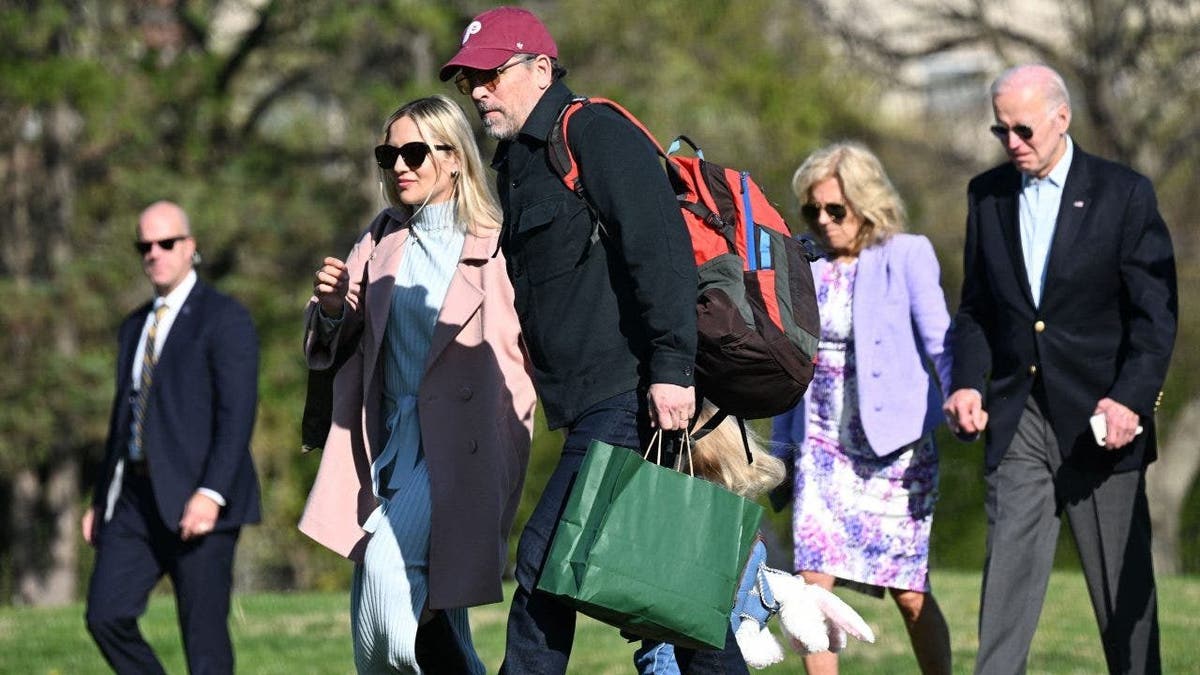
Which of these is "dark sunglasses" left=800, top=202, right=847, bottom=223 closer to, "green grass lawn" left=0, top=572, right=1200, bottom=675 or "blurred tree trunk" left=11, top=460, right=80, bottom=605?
"green grass lawn" left=0, top=572, right=1200, bottom=675

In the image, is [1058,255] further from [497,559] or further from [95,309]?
[95,309]

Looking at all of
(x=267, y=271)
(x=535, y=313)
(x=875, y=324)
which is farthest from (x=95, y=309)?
(x=535, y=313)

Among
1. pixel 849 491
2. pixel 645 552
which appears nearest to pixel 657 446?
pixel 645 552

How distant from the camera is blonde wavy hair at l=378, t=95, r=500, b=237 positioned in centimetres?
548

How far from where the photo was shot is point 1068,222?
584 cm

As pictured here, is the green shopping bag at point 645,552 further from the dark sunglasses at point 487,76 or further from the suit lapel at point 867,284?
the suit lapel at point 867,284

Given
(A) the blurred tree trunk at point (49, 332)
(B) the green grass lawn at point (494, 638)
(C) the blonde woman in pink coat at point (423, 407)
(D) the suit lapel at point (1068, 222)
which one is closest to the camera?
(C) the blonde woman in pink coat at point (423, 407)

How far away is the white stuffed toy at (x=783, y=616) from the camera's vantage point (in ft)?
15.8

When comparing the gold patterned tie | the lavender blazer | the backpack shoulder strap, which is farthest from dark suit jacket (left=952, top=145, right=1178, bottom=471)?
the gold patterned tie

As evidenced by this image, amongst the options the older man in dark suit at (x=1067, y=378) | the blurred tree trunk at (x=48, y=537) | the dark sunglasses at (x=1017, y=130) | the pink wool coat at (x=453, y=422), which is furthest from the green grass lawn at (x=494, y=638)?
the blurred tree trunk at (x=48, y=537)

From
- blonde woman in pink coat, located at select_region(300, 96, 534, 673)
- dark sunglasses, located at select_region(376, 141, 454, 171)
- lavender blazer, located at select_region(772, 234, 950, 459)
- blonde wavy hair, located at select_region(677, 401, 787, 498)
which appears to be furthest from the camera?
lavender blazer, located at select_region(772, 234, 950, 459)

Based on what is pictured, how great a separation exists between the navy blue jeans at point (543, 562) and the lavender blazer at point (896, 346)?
199cm

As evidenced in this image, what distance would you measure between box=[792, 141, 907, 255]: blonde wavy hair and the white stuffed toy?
2024 mm

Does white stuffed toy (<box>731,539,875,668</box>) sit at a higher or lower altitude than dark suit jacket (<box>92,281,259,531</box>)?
lower
